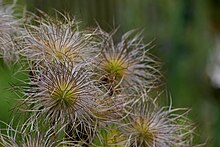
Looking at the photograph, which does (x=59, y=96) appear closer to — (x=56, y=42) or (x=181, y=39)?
(x=56, y=42)

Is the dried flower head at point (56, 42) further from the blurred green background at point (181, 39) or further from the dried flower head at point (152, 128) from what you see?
the blurred green background at point (181, 39)

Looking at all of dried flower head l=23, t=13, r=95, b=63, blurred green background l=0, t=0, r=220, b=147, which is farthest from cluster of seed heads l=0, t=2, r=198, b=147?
blurred green background l=0, t=0, r=220, b=147

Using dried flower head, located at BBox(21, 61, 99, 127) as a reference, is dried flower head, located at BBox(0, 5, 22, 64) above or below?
above

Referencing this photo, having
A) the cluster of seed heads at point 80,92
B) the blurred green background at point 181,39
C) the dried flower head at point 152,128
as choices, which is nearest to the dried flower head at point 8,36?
the cluster of seed heads at point 80,92

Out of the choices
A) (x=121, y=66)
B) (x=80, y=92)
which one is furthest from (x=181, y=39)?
(x=80, y=92)

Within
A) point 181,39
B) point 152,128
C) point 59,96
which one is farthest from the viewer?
point 181,39

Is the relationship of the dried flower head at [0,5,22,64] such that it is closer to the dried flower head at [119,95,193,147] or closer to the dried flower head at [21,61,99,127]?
the dried flower head at [21,61,99,127]
